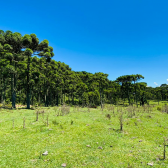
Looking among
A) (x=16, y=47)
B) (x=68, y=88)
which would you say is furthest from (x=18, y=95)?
(x=16, y=47)

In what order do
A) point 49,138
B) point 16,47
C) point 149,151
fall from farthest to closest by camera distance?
1. point 16,47
2. point 49,138
3. point 149,151

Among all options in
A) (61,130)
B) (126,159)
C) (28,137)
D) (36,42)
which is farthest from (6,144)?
(36,42)

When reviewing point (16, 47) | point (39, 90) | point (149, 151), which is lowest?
point (149, 151)

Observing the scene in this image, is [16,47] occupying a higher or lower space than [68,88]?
higher

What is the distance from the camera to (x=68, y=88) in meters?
47.5

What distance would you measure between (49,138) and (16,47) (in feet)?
88.2

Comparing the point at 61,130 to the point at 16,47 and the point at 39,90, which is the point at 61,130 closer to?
the point at 16,47

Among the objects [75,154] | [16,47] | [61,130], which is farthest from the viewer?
[16,47]

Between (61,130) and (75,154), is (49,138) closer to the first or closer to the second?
(61,130)

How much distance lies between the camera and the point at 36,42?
2909 centimetres

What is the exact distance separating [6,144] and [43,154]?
9.83ft

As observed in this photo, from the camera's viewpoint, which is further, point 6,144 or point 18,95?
point 18,95

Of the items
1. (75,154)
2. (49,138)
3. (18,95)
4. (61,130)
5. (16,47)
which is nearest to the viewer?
(75,154)

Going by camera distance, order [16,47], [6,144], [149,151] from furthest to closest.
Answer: [16,47], [6,144], [149,151]
